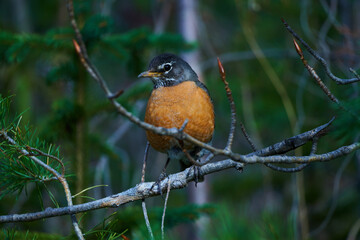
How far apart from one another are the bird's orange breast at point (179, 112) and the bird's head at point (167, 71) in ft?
0.67

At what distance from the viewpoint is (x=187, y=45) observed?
3.51 m

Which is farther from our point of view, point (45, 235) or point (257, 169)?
point (257, 169)

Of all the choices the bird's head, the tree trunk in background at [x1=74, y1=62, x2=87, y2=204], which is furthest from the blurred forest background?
the bird's head

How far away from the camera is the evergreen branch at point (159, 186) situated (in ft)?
5.10

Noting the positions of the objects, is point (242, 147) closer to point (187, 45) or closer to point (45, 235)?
point (187, 45)

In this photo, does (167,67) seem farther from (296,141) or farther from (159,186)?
(296,141)

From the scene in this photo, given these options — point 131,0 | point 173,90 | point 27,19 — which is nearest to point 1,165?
Result: point 173,90

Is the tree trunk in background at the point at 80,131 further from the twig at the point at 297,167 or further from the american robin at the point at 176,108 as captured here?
the twig at the point at 297,167

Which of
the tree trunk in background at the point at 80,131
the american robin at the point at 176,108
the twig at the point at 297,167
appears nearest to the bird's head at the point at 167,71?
the american robin at the point at 176,108

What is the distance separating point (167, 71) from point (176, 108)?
616mm

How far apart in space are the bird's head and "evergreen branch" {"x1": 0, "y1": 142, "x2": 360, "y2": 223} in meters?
1.23

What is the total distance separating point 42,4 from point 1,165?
4.89 metres

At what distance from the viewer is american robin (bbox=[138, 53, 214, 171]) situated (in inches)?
108

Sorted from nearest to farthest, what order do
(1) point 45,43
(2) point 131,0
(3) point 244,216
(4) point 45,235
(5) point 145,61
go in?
(3) point 244,216, (4) point 45,235, (1) point 45,43, (5) point 145,61, (2) point 131,0
